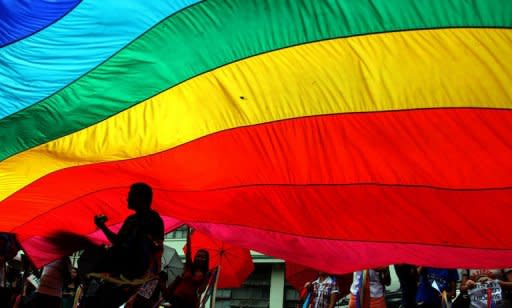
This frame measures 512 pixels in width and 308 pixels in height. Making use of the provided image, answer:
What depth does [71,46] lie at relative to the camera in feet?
15.6

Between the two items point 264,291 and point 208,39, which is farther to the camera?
point 264,291

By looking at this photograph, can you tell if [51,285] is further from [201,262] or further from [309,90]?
[309,90]

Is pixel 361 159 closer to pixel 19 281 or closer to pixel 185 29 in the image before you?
pixel 185 29

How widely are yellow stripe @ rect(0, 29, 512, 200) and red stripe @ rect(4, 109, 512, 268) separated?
0.19m

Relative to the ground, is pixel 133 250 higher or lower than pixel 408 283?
lower

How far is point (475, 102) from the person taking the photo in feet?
15.7

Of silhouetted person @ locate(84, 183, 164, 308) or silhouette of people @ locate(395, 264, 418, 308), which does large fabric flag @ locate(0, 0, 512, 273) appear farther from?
silhouette of people @ locate(395, 264, 418, 308)

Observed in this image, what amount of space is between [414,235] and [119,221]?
11.9 feet

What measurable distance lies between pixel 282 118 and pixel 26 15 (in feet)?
7.51

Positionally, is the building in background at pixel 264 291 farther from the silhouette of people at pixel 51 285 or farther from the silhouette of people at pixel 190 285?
the silhouette of people at pixel 190 285

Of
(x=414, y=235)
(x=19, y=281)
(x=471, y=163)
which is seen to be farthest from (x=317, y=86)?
(x=19, y=281)

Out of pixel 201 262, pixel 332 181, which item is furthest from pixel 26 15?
pixel 201 262

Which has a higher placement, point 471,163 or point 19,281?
point 471,163

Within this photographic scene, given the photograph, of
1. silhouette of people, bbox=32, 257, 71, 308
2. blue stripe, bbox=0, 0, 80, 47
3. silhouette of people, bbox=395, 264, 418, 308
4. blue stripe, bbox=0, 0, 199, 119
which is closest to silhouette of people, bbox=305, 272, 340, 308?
silhouette of people, bbox=395, 264, 418, 308
